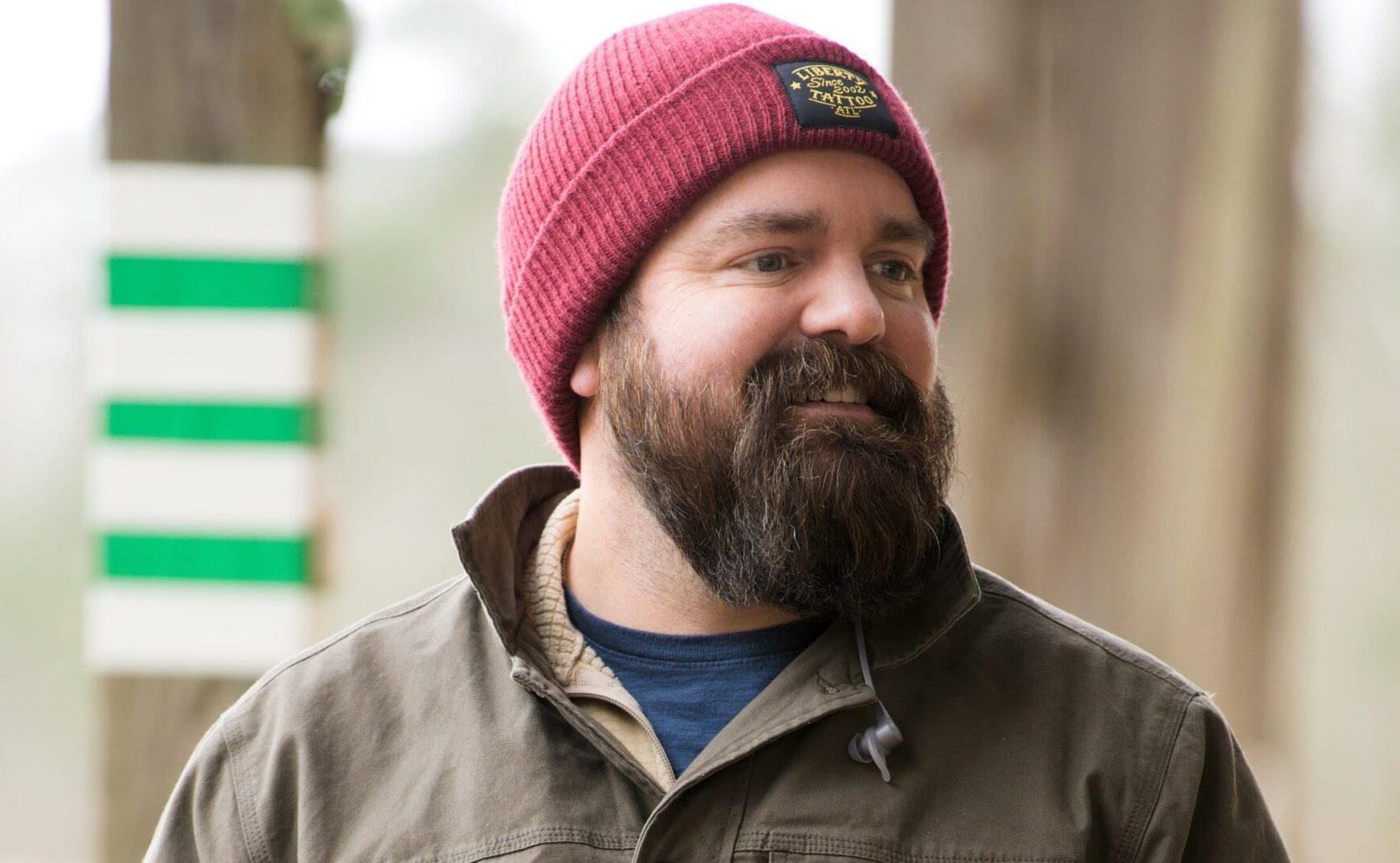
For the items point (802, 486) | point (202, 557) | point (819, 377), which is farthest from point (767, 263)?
point (202, 557)

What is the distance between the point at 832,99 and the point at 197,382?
1.36 metres

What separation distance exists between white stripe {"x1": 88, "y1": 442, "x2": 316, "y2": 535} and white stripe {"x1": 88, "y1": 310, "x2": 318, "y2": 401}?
0.11m

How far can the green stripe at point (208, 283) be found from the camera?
266cm

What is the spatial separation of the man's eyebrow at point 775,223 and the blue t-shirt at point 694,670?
1.80 ft

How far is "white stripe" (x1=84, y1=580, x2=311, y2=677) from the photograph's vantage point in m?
2.70

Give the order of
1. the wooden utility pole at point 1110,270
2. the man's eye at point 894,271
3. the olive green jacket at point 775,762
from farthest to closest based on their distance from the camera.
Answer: the wooden utility pole at point 1110,270, the man's eye at point 894,271, the olive green jacket at point 775,762

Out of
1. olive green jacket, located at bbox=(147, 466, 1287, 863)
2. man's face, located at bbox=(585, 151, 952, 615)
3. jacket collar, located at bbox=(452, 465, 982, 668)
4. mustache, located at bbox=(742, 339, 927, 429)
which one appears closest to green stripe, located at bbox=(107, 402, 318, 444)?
jacket collar, located at bbox=(452, 465, 982, 668)

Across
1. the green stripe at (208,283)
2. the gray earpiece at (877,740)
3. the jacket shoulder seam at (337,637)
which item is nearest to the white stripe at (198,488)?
the green stripe at (208,283)

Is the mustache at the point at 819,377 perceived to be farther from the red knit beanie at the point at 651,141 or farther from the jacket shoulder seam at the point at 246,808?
the jacket shoulder seam at the point at 246,808

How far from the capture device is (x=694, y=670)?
1975 millimetres

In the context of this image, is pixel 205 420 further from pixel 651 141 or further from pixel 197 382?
pixel 651 141

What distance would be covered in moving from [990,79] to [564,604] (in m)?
1.17

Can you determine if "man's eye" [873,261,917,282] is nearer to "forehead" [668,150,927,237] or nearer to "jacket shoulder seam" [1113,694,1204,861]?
"forehead" [668,150,927,237]

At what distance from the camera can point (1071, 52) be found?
2.51 m
